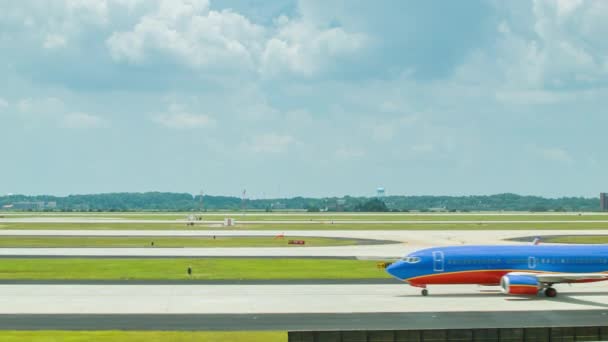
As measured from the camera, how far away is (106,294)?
172 feet

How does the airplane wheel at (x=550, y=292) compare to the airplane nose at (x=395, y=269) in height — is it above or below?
below

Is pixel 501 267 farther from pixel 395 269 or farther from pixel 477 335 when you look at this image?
pixel 477 335

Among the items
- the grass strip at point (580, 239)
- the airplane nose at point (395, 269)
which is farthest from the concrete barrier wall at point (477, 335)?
the grass strip at point (580, 239)

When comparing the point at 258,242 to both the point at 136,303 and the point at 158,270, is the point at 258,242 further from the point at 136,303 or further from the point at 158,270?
the point at 136,303

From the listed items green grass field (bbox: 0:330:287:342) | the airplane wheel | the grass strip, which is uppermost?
the grass strip

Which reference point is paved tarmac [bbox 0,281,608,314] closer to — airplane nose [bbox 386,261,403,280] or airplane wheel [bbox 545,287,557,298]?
airplane wheel [bbox 545,287,557,298]

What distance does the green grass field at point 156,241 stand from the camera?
100562mm

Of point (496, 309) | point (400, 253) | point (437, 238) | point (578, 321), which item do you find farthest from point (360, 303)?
point (437, 238)

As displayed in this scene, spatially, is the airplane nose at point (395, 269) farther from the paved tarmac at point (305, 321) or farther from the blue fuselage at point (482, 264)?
the paved tarmac at point (305, 321)

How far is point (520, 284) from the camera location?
50688 mm

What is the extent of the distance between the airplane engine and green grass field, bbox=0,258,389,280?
14.0 meters

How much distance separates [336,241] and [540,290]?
190ft

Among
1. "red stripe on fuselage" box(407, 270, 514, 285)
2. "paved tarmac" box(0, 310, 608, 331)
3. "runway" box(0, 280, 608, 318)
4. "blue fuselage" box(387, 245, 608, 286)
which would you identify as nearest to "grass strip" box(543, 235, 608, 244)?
"runway" box(0, 280, 608, 318)

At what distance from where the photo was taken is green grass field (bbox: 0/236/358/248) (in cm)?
10056
